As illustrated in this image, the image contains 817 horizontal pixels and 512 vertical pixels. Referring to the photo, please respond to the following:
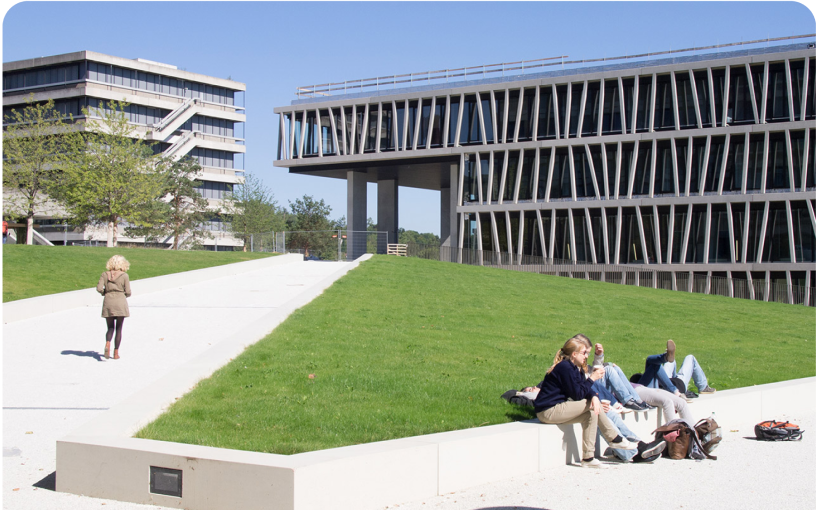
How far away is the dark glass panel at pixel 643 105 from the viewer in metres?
42.5

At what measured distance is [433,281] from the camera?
25953 mm

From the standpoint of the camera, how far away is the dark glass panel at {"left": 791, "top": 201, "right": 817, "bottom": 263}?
39.4 meters

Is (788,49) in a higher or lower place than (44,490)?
higher

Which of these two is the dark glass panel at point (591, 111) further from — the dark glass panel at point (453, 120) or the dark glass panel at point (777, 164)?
Answer: the dark glass panel at point (777, 164)

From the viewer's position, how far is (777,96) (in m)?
40.0

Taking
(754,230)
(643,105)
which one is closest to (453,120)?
(643,105)

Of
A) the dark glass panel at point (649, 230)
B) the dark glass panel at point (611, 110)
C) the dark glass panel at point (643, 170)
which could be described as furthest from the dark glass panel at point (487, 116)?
the dark glass panel at point (649, 230)

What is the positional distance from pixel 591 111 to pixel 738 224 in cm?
1048

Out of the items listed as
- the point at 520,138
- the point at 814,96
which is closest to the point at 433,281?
the point at 520,138

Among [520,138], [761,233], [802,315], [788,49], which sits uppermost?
[788,49]

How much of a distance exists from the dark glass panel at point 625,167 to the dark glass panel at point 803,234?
8787mm

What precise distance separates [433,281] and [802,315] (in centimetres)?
1416

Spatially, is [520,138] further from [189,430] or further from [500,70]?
[189,430]

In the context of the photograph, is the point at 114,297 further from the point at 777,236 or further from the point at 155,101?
the point at 155,101
